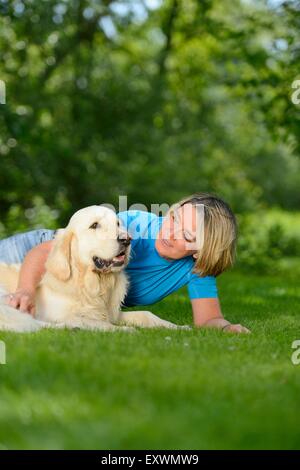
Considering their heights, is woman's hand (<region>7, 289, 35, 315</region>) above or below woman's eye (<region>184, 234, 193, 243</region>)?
below

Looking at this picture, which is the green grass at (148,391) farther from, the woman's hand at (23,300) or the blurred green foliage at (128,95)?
the blurred green foliage at (128,95)

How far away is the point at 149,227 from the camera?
546 centimetres

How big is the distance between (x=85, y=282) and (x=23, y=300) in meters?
0.43

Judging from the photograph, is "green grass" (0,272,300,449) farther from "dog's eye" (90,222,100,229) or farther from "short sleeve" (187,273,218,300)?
"dog's eye" (90,222,100,229)

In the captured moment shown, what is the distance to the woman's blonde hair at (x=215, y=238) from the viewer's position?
203 inches

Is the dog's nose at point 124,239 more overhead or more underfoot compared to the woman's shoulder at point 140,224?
more underfoot

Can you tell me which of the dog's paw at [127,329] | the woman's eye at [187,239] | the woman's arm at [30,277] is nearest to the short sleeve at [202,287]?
the woman's eye at [187,239]

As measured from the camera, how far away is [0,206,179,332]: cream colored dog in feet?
15.7

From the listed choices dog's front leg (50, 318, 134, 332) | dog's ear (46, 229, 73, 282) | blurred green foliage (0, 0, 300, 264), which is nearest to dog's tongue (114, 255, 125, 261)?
dog's ear (46, 229, 73, 282)

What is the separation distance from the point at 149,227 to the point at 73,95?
11689 millimetres

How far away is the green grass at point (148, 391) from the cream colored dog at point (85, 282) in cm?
36

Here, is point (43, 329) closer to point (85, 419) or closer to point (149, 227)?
point (149, 227)

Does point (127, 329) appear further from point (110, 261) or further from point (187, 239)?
point (187, 239)

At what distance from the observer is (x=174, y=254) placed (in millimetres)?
5258
